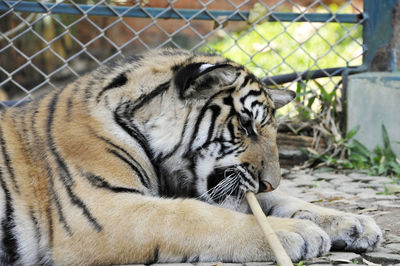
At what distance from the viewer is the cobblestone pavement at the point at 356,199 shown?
8.14 feet

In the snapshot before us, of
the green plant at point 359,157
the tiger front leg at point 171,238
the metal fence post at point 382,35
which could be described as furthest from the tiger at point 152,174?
the metal fence post at point 382,35

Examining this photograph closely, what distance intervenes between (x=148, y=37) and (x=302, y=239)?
21.9 ft

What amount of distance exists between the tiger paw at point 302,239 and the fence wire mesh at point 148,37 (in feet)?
5.91

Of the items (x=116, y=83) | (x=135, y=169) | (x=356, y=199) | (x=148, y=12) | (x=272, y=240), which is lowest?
(x=356, y=199)

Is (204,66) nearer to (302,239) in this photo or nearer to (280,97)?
(280,97)

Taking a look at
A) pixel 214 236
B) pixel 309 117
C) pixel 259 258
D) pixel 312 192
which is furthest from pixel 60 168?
pixel 309 117

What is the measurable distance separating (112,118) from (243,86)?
65cm

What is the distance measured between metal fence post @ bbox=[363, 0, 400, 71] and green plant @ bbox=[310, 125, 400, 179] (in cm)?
63

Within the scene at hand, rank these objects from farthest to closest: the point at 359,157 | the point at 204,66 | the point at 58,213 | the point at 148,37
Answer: the point at 148,37 → the point at 359,157 → the point at 204,66 → the point at 58,213

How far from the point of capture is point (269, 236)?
2.33m

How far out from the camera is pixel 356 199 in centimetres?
385

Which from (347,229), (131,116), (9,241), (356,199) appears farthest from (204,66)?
(356,199)

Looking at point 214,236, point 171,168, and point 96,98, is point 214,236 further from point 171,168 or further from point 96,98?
point 96,98

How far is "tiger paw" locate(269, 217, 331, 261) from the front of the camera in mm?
2416
